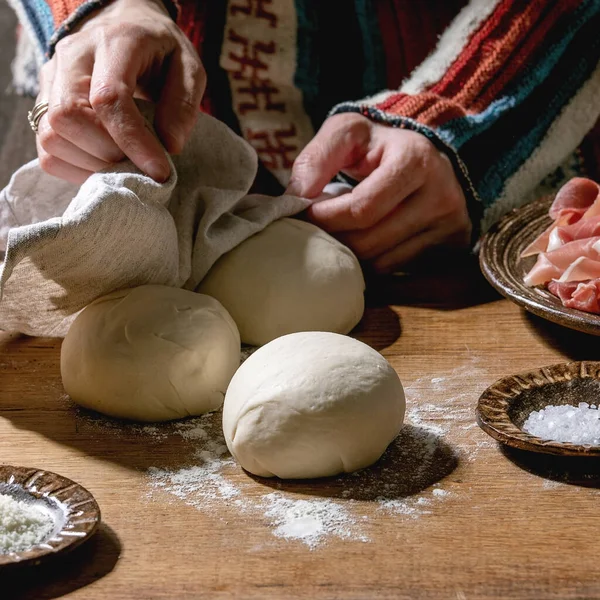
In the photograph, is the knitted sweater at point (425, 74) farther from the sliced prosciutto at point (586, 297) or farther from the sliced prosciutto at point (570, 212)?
the sliced prosciutto at point (586, 297)

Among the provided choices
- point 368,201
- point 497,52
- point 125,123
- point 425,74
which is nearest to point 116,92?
point 125,123

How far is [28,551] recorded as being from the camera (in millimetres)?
943

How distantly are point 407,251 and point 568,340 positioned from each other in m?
0.47

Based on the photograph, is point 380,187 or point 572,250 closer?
point 572,250

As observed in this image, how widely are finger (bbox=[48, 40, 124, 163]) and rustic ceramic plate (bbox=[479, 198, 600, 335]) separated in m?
0.74

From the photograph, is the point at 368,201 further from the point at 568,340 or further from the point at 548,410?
the point at 548,410

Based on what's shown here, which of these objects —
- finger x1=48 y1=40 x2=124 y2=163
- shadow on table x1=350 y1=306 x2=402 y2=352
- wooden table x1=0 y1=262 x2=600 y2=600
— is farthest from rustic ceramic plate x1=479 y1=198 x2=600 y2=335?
finger x1=48 y1=40 x2=124 y2=163

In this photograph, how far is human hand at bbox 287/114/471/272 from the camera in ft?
5.90

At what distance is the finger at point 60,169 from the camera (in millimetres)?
1586

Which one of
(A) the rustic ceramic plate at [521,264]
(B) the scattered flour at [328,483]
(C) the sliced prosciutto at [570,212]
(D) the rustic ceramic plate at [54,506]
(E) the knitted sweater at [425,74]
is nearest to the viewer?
(D) the rustic ceramic plate at [54,506]

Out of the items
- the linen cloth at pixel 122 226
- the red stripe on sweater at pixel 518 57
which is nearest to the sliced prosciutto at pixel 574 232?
the red stripe on sweater at pixel 518 57

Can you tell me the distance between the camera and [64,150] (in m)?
1.54

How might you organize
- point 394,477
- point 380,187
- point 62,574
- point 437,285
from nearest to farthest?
point 62,574 → point 394,477 → point 380,187 → point 437,285

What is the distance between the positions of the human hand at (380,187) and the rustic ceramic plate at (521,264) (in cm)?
13
